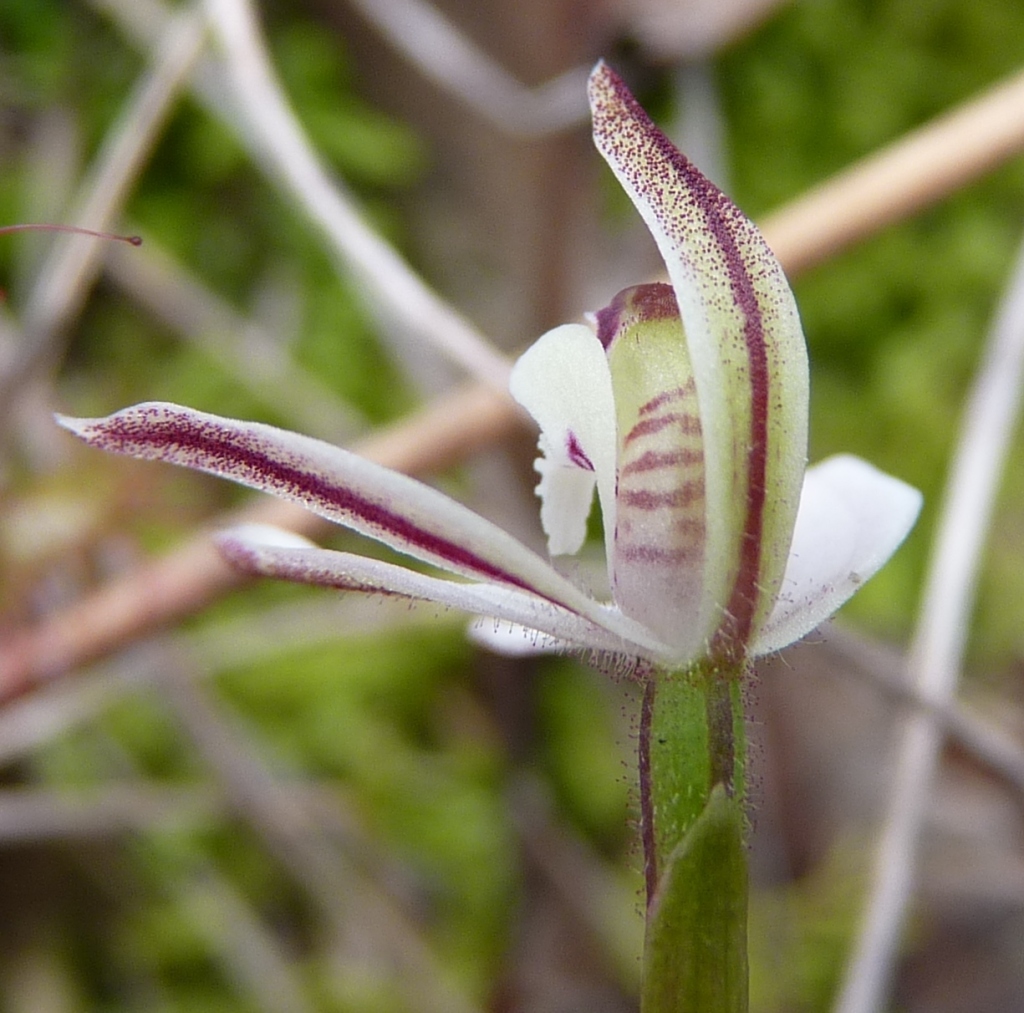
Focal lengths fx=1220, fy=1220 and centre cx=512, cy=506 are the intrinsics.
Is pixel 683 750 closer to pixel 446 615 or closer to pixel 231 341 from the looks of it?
pixel 446 615

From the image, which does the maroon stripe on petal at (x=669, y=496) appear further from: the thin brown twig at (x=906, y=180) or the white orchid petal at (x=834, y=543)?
the thin brown twig at (x=906, y=180)

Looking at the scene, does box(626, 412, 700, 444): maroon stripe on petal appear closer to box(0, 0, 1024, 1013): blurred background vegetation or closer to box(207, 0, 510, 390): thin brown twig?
box(207, 0, 510, 390): thin brown twig

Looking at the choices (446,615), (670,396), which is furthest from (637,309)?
(446,615)

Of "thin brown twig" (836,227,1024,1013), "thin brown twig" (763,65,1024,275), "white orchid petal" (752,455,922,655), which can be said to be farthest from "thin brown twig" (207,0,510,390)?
"white orchid petal" (752,455,922,655)

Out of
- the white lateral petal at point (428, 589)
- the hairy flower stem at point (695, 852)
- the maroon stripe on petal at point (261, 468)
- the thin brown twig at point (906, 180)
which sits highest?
the thin brown twig at point (906, 180)

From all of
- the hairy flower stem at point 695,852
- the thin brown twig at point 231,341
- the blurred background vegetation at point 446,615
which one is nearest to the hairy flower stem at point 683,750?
the hairy flower stem at point 695,852

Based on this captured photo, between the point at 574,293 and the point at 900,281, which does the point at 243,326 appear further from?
the point at 900,281

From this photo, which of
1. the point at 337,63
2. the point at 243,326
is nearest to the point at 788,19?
the point at 337,63
